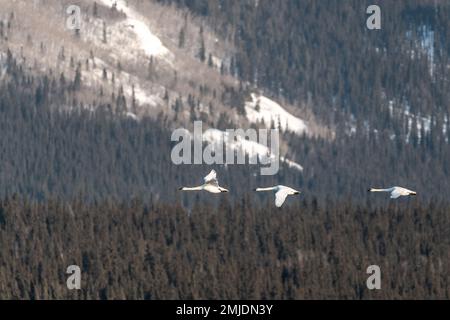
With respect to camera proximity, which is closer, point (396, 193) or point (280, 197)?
point (280, 197)

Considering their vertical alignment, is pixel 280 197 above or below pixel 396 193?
below

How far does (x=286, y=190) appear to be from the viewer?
598ft

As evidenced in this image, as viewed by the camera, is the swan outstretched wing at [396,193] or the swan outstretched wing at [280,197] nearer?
the swan outstretched wing at [280,197]

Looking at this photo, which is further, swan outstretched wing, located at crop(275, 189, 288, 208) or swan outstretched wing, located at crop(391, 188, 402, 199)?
swan outstretched wing, located at crop(391, 188, 402, 199)
